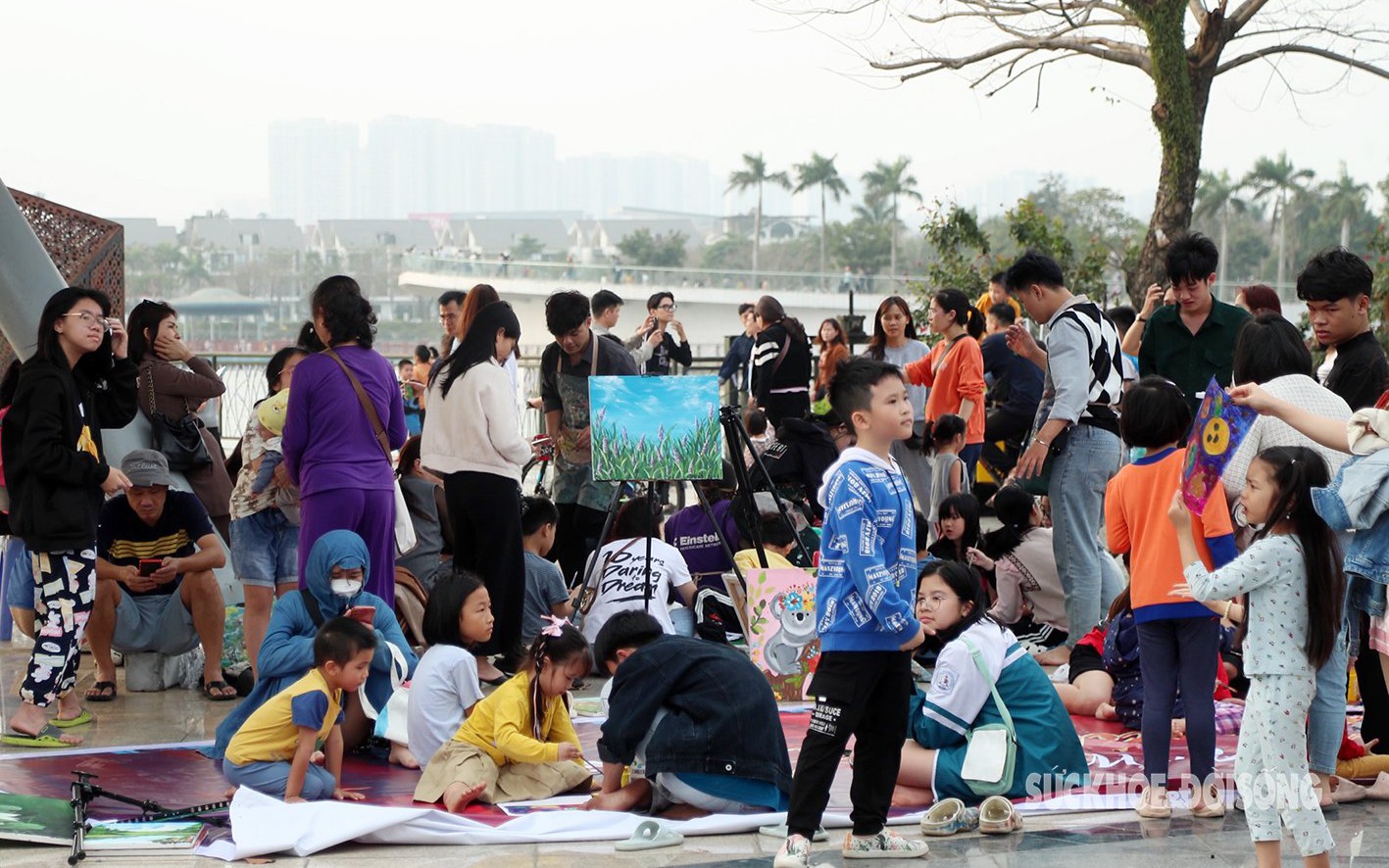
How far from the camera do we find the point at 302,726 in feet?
15.9

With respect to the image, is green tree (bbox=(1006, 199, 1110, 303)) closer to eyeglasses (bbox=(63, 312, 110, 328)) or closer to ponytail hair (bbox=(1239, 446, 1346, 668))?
eyeglasses (bbox=(63, 312, 110, 328))

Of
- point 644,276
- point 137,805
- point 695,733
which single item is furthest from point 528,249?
point 695,733

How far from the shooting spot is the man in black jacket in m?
4.75

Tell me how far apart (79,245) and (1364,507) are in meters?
7.06

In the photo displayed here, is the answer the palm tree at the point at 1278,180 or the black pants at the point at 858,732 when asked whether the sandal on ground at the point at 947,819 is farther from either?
the palm tree at the point at 1278,180

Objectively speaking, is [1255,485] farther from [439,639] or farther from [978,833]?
[439,639]

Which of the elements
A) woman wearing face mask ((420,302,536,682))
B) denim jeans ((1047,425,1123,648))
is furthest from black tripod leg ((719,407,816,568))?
denim jeans ((1047,425,1123,648))

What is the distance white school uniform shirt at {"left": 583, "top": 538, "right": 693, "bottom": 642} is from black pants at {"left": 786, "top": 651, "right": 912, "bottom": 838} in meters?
2.56

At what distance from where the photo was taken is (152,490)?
6566mm

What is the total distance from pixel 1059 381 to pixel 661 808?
2851 mm

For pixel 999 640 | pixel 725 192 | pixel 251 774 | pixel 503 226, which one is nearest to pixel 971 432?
pixel 999 640

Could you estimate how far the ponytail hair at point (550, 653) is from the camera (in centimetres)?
505

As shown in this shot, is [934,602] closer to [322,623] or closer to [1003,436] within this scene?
[322,623]

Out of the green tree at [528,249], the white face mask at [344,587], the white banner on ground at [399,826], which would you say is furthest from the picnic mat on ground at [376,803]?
the green tree at [528,249]
